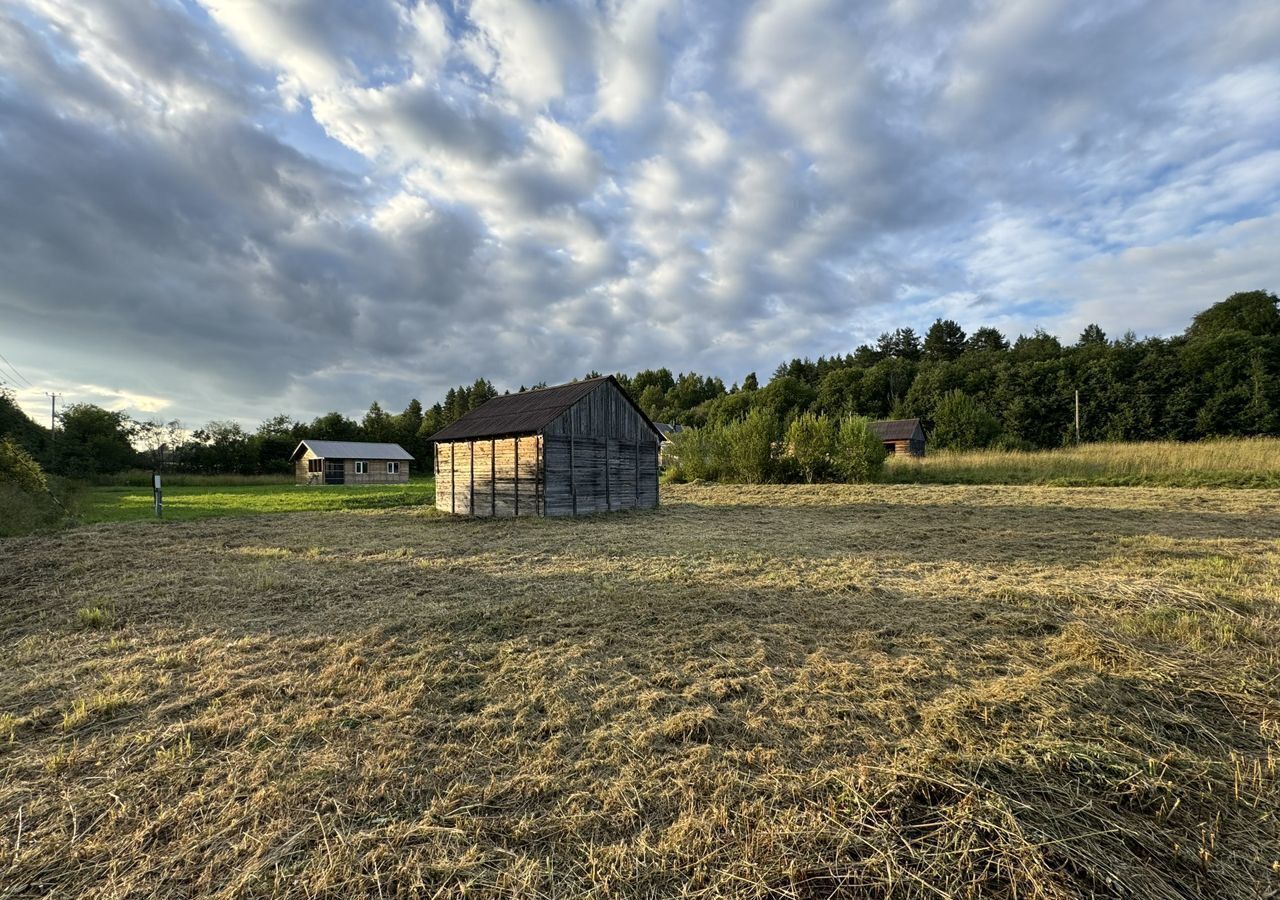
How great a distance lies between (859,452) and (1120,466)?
11012 millimetres

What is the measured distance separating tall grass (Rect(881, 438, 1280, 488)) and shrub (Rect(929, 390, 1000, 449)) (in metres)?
12.7

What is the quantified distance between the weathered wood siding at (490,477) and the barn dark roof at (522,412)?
14.5 inches

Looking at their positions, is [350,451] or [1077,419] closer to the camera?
[1077,419]

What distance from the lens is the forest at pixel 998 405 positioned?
38000mm

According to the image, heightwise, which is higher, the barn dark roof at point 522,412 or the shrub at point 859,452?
the barn dark roof at point 522,412

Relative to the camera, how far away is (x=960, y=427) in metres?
41.6

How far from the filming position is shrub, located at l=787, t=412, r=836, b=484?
28.8 metres

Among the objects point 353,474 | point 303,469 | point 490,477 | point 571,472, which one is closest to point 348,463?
point 353,474

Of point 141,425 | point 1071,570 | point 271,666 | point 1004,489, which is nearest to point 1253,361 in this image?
point 1004,489

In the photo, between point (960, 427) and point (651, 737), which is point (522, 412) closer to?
point (651, 737)

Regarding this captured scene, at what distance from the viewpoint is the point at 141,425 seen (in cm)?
6469

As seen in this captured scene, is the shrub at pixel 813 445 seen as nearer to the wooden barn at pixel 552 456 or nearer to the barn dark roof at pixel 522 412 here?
the wooden barn at pixel 552 456

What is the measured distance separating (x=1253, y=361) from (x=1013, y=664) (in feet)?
176

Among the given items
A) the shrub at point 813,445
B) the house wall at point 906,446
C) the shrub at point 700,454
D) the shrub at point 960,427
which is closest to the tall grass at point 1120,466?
the shrub at point 813,445
